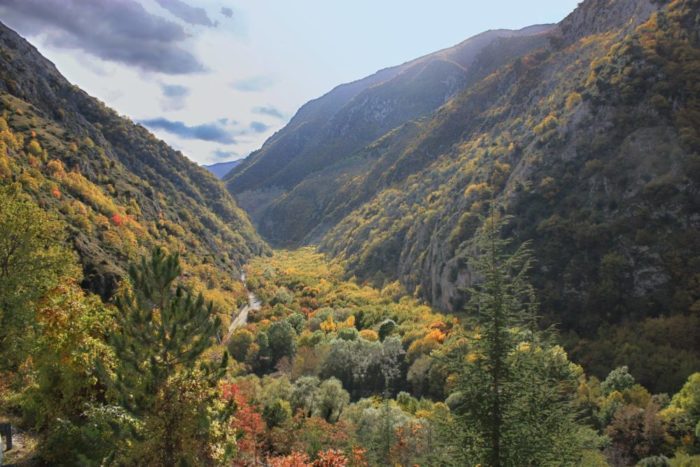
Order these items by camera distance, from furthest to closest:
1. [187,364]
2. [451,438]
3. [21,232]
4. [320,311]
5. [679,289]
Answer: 1. [320,311]
2. [679,289]
3. [21,232]
4. [187,364]
5. [451,438]

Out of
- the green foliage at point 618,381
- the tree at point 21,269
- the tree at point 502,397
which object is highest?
the tree at point 21,269

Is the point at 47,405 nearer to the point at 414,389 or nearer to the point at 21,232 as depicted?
the point at 21,232

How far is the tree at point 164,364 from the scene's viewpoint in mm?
17812

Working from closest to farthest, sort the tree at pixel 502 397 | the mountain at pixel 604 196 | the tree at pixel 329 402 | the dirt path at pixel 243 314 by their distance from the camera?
the tree at pixel 502 397, the tree at pixel 329 402, the mountain at pixel 604 196, the dirt path at pixel 243 314

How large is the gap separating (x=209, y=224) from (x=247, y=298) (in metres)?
56.8

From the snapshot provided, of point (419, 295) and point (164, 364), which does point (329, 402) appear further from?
point (419, 295)

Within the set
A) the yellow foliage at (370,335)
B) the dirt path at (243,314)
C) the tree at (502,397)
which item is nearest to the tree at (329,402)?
the yellow foliage at (370,335)

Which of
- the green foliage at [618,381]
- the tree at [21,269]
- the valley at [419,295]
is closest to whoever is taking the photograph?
the valley at [419,295]

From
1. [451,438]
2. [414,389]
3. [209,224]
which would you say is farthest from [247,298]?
[451,438]

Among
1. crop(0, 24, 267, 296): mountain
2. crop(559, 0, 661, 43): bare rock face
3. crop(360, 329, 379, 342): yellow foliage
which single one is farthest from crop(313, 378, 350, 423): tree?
crop(559, 0, 661, 43): bare rock face

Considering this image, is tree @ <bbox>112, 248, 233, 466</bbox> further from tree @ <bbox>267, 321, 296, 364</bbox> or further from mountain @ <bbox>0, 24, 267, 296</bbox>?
tree @ <bbox>267, 321, 296, 364</bbox>

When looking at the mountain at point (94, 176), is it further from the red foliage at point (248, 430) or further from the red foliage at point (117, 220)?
the red foliage at point (248, 430)

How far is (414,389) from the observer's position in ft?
192

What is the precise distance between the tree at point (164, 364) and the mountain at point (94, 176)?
38.8 meters
